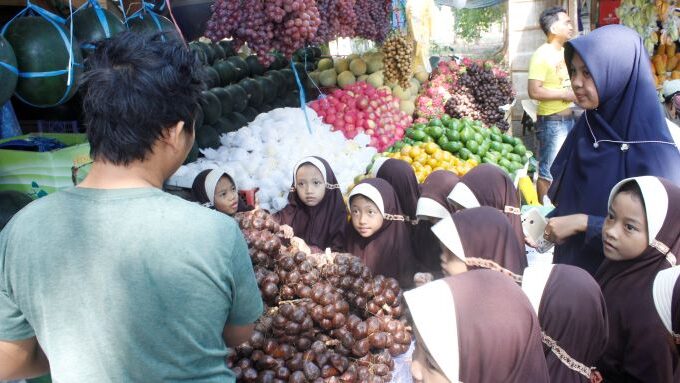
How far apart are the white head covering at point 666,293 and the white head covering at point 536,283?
0.32 meters

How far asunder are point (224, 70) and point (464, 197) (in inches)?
107

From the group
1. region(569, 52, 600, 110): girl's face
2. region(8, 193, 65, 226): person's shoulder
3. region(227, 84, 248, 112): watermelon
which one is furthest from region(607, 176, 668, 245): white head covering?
region(227, 84, 248, 112): watermelon

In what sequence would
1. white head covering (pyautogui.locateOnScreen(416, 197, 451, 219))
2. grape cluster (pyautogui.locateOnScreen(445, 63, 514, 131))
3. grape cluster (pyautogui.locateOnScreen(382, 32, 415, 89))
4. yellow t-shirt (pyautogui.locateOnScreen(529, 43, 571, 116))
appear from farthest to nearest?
grape cluster (pyautogui.locateOnScreen(445, 63, 514, 131)) → grape cluster (pyautogui.locateOnScreen(382, 32, 415, 89)) → yellow t-shirt (pyautogui.locateOnScreen(529, 43, 571, 116)) → white head covering (pyautogui.locateOnScreen(416, 197, 451, 219))

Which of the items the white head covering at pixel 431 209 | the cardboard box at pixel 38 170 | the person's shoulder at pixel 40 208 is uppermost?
the person's shoulder at pixel 40 208

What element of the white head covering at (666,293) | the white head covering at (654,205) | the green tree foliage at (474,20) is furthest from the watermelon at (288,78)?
the green tree foliage at (474,20)

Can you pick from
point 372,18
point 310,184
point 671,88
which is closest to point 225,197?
point 310,184

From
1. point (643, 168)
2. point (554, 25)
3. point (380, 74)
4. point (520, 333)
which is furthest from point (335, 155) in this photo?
point (520, 333)

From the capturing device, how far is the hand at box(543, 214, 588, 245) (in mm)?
2225

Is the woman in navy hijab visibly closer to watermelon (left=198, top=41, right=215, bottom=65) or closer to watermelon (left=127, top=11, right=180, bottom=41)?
watermelon (left=127, top=11, right=180, bottom=41)

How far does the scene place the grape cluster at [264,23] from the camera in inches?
135

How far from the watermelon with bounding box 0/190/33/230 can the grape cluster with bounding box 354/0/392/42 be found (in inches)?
134

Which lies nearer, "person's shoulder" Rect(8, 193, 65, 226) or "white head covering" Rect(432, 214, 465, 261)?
"person's shoulder" Rect(8, 193, 65, 226)

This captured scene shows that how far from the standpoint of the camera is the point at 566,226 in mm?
2246

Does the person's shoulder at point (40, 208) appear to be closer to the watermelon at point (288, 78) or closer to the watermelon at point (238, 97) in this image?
the watermelon at point (238, 97)
